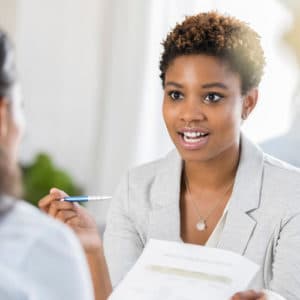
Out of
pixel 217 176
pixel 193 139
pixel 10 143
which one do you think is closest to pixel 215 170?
pixel 217 176

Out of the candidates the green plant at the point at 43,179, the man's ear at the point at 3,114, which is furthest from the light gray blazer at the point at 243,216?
the green plant at the point at 43,179

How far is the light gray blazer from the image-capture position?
1778 mm

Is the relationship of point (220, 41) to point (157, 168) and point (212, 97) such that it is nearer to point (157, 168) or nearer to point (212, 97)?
point (212, 97)

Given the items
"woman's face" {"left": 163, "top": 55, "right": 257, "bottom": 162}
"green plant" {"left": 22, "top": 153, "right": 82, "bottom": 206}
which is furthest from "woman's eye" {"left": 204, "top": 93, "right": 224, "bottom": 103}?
"green plant" {"left": 22, "top": 153, "right": 82, "bottom": 206}

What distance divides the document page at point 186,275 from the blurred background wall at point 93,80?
2.53m

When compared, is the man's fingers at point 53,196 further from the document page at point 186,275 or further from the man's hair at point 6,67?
the man's hair at point 6,67

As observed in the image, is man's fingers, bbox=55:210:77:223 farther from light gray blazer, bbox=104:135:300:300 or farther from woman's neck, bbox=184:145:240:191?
woman's neck, bbox=184:145:240:191

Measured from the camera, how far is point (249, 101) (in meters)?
1.91

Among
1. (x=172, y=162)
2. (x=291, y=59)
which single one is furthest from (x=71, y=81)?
(x=172, y=162)

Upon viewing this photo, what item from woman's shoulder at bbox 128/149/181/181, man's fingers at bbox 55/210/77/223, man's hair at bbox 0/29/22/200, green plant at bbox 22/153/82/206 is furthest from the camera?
green plant at bbox 22/153/82/206

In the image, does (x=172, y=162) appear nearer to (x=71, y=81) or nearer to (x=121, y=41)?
(x=121, y=41)

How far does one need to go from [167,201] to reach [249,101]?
32cm

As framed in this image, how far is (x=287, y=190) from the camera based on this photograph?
6.05ft

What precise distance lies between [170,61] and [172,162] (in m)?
0.27
